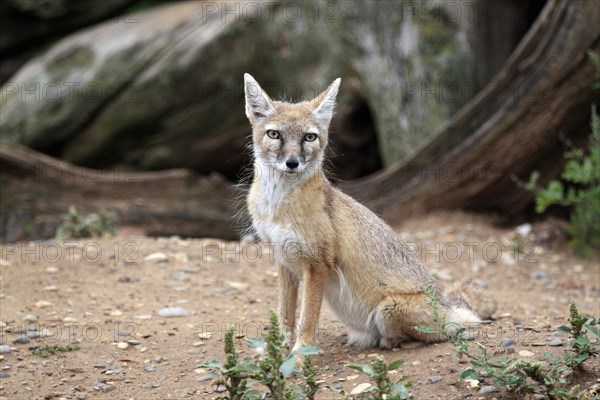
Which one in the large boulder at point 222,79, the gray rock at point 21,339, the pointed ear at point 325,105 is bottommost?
the gray rock at point 21,339

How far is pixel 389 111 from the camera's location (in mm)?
11266

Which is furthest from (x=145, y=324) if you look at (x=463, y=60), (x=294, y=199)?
(x=463, y=60)

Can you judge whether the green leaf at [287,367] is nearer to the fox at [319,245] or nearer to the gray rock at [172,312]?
the fox at [319,245]

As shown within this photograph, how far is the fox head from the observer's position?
5863 mm

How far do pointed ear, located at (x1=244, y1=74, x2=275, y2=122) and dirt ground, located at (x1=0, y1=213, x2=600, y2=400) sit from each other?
198 cm

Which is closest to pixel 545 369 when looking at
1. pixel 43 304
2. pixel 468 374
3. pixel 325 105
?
pixel 468 374

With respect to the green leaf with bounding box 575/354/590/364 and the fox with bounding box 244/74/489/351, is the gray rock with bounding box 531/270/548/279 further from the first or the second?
the green leaf with bounding box 575/354/590/364

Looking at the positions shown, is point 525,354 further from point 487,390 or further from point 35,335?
point 35,335

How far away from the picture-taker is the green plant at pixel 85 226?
9.44 meters

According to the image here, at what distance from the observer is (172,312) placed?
7.00 metres

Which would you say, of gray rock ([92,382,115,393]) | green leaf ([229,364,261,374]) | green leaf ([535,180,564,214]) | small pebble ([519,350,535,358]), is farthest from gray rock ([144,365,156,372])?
green leaf ([535,180,564,214])

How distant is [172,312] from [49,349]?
129 cm

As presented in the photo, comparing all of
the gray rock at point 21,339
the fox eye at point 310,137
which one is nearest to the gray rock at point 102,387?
the gray rock at point 21,339

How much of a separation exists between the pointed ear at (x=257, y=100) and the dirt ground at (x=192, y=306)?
198 centimetres
